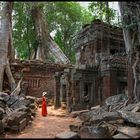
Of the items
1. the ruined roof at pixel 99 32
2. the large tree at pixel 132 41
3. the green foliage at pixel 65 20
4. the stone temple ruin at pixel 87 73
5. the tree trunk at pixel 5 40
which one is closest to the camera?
the large tree at pixel 132 41

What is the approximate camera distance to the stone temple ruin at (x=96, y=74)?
50.3ft

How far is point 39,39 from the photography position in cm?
2580

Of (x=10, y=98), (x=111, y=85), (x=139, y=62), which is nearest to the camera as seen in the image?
(x=139, y=62)

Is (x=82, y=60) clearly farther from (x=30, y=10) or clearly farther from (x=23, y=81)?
(x=30, y=10)

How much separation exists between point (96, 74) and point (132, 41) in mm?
4723

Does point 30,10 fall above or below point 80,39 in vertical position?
above

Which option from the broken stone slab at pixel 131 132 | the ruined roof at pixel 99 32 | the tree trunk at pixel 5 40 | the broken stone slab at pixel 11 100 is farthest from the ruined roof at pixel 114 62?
the broken stone slab at pixel 131 132

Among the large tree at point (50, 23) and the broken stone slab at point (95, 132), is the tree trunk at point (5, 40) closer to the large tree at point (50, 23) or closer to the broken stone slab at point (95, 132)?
the large tree at point (50, 23)

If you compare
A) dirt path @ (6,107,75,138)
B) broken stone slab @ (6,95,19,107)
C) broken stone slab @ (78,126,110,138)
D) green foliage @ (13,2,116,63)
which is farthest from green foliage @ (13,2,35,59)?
broken stone slab @ (78,126,110,138)

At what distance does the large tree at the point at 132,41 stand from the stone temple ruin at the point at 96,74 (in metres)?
3.38

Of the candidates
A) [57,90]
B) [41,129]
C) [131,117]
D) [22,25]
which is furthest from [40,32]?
[131,117]

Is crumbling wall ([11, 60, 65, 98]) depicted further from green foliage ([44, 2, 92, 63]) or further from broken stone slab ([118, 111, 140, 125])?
broken stone slab ([118, 111, 140, 125])

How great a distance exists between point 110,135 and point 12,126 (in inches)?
142

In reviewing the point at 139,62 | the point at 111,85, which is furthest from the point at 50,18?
the point at 139,62
